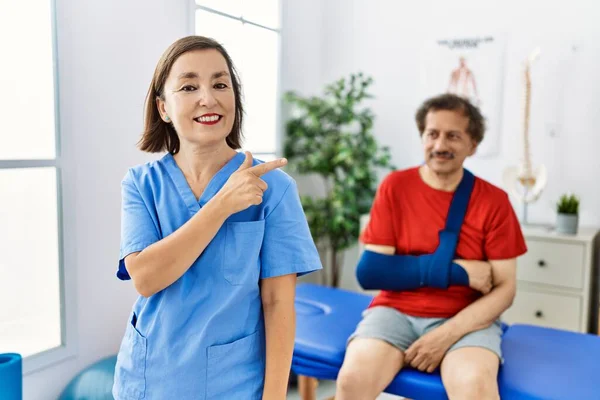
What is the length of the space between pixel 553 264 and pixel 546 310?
22cm

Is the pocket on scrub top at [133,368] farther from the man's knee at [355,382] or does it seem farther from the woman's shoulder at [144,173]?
the man's knee at [355,382]

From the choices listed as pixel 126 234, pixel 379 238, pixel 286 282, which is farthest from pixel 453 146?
pixel 126 234

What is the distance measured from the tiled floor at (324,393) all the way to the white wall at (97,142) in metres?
0.91

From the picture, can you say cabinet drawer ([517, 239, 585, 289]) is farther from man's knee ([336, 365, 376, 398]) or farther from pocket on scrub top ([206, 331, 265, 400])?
pocket on scrub top ([206, 331, 265, 400])

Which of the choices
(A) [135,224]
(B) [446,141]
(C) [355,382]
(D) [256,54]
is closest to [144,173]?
(A) [135,224]

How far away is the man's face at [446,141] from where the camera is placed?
6.36 feet

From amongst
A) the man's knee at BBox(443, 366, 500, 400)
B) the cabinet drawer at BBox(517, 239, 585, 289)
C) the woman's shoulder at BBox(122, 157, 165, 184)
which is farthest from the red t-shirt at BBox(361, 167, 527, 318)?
the woman's shoulder at BBox(122, 157, 165, 184)

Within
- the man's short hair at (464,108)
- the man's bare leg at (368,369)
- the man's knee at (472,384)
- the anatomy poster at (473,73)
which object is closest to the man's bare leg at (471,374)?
the man's knee at (472,384)

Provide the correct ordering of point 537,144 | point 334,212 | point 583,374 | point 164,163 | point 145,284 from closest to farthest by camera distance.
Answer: point 145,284 → point 164,163 → point 583,374 → point 537,144 → point 334,212

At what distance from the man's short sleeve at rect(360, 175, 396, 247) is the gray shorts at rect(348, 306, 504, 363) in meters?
0.24

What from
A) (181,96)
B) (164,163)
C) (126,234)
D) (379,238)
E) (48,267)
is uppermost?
(181,96)

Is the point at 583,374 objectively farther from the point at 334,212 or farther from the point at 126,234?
the point at 334,212

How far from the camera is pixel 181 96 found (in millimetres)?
1145

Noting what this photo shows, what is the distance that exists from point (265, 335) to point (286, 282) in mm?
122
